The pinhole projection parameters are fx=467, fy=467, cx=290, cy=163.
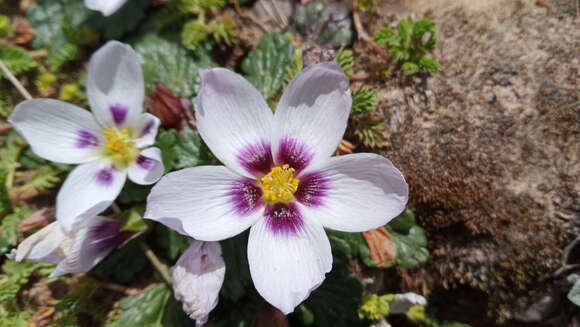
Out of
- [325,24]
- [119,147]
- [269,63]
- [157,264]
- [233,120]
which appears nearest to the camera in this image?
[233,120]

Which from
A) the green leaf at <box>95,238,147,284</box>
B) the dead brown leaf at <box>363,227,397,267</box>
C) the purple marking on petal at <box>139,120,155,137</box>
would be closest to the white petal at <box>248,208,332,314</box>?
the dead brown leaf at <box>363,227,397,267</box>

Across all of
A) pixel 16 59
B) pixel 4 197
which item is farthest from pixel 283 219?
pixel 16 59

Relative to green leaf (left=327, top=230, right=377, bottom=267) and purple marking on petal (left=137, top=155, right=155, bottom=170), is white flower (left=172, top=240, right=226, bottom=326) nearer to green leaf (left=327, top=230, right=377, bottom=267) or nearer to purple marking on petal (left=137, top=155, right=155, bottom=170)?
purple marking on petal (left=137, top=155, right=155, bottom=170)

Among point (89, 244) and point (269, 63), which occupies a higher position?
point (269, 63)

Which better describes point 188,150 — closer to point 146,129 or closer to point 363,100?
point 146,129

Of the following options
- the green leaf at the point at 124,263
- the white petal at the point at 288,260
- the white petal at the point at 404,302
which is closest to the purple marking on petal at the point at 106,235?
the green leaf at the point at 124,263

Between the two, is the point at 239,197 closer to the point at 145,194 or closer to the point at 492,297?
the point at 145,194

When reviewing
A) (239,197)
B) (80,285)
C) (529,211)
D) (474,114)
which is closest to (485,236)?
(529,211)
